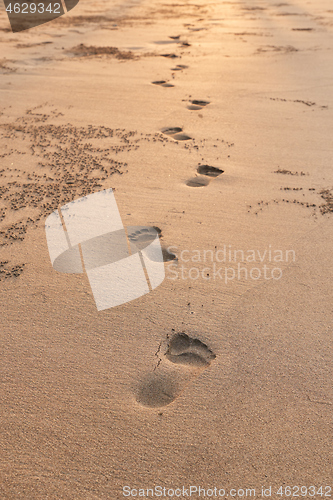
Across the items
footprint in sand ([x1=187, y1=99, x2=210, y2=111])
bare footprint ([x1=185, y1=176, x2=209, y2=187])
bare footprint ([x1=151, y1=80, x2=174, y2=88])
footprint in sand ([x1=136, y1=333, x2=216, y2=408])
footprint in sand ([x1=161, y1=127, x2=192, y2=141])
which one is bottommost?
footprint in sand ([x1=136, y1=333, x2=216, y2=408])

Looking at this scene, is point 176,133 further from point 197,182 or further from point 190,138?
point 197,182

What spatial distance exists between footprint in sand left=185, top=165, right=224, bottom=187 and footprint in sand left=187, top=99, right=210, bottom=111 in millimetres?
1356

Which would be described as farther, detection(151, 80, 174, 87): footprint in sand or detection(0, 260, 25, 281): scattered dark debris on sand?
detection(151, 80, 174, 87): footprint in sand

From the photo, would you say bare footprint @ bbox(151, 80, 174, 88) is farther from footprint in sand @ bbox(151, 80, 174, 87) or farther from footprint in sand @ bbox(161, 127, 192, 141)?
footprint in sand @ bbox(161, 127, 192, 141)

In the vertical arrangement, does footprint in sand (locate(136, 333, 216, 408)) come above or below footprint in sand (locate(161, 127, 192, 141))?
below

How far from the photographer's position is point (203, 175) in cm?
317

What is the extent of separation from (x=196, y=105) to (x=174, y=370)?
336 cm

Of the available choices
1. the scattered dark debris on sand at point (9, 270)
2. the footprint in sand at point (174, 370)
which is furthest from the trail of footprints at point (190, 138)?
the footprint in sand at point (174, 370)

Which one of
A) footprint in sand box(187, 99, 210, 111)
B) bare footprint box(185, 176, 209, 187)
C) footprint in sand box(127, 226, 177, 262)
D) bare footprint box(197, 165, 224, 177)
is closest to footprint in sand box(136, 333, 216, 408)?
footprint in sand box(127, 226, 177, 262)

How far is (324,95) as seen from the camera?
15.3 ft

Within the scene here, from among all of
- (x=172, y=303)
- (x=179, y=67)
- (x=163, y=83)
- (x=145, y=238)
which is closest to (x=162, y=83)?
(x=163, y=83)

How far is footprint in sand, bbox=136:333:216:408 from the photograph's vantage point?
1692mm

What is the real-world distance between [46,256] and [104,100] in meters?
2.71

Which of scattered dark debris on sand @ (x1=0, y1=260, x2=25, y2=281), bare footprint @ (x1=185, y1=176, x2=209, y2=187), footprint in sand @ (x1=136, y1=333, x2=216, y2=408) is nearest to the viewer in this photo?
footprint in sand @ (x1=136, y1=333, x2=216, y2=408)
